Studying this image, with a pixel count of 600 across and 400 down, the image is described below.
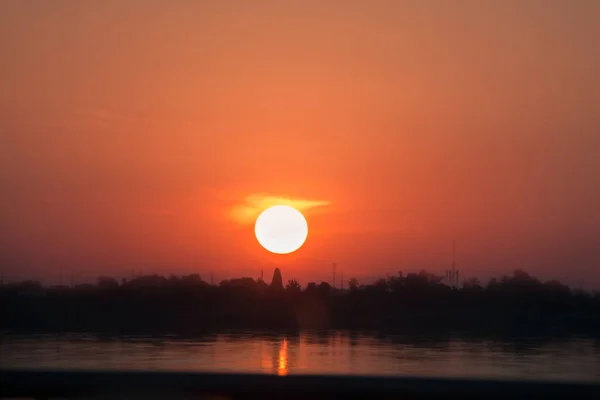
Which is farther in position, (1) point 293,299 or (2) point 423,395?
(1) point 293,299

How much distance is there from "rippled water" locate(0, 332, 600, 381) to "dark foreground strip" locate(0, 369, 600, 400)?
3067 mm

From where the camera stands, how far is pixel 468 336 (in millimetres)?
40719

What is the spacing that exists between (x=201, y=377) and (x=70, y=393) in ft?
8.30

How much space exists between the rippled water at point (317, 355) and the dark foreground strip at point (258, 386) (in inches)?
121

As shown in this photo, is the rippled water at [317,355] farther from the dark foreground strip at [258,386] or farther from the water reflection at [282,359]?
the dark foreground strip at [258,386]

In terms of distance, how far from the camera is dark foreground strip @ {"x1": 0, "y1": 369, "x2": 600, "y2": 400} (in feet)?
53.0

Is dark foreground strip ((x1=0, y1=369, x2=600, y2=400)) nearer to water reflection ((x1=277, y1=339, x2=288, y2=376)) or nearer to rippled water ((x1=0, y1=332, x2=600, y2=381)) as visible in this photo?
water reflection ((x1=277, y1=339, x2=288, y2=376))

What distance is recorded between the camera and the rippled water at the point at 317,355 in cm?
2286

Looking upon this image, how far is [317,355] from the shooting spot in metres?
28.5

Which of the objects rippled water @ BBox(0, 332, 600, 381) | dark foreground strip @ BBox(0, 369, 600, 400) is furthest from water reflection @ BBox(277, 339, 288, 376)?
dark foreground strip @ BBox(0, 369, 600, 400)

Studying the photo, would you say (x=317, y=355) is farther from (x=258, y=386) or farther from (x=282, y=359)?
(x=258, y=386)

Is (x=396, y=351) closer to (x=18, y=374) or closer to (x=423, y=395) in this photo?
(x=423, y=395)

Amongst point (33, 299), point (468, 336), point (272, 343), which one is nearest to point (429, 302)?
point (468, 336)

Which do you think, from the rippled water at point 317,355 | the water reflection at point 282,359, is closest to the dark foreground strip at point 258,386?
the water reflection at point 282,359
